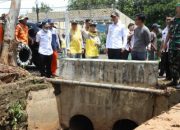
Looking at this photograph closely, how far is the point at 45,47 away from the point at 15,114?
2.66 meters

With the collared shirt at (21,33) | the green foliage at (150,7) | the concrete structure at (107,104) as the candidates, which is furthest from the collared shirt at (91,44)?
the green foliage at (150,7)

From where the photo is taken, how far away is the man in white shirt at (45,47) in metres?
10.9

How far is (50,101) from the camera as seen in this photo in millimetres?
10414

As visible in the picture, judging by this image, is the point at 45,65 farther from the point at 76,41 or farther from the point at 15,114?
the point at 15,114

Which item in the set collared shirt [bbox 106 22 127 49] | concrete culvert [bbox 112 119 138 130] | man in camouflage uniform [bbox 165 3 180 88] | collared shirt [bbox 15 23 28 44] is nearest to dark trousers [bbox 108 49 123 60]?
collared shirt [bbox 106 22 127 49]

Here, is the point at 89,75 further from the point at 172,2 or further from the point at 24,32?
the point at 172,2

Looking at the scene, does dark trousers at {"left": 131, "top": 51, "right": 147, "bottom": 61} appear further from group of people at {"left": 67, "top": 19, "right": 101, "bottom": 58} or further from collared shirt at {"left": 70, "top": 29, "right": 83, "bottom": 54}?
collared shirt at {"left": 70, "top": 29, "right": 83, "bottom": 54}

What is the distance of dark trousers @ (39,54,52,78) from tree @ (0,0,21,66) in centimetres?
86

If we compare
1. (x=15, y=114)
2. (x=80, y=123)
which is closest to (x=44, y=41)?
(x=80, y=123)

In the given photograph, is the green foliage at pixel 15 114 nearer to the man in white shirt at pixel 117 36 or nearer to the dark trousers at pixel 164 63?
the man in white shirt at pixel 117 36

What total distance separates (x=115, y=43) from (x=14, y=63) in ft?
8.28

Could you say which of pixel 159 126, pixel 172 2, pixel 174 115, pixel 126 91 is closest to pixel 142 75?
pixel 126 91

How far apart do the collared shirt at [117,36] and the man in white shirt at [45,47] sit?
61.4 inches

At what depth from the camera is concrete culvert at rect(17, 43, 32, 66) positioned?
11.9m
